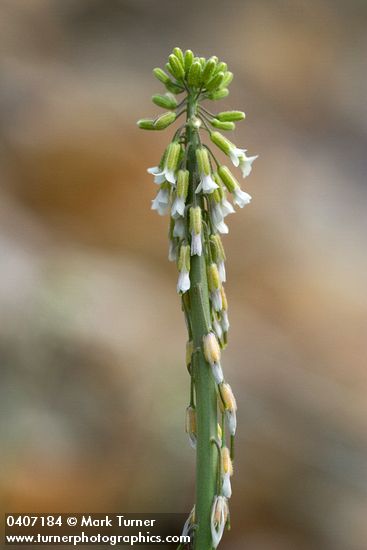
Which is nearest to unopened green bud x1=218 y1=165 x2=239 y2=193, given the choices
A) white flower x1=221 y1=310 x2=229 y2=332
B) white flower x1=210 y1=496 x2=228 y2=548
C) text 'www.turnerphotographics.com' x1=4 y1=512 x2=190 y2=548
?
white flower x1=221 y1=310 x2=229 y2=332

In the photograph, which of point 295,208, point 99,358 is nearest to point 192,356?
point 99,358

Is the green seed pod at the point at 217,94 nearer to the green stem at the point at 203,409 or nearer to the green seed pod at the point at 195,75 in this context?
the green seed pod at the point at 195,75

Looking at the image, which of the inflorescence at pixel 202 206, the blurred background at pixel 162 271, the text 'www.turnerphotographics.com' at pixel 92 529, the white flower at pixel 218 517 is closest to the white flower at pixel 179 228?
the inflorescence at pixel 202 206

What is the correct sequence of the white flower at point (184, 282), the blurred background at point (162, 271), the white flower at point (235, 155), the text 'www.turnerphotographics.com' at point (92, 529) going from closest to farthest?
the white flower at point (184, 282) < the white flower at point (235, 155) < the text 'www.turnerphotographics.com' at point (92, 529) < the blurred background at point (162, 271)

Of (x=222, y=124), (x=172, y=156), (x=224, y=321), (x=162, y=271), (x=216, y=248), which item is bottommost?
(x=224, y=321)

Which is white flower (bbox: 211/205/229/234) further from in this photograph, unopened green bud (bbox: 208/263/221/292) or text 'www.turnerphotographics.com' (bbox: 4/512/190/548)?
text 'www.turnerphotographics.com' (bbox: 4/512/190/548)

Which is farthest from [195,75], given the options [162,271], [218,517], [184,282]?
[162,271]

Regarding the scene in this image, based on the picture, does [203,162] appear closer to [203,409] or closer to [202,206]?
[202,206]
